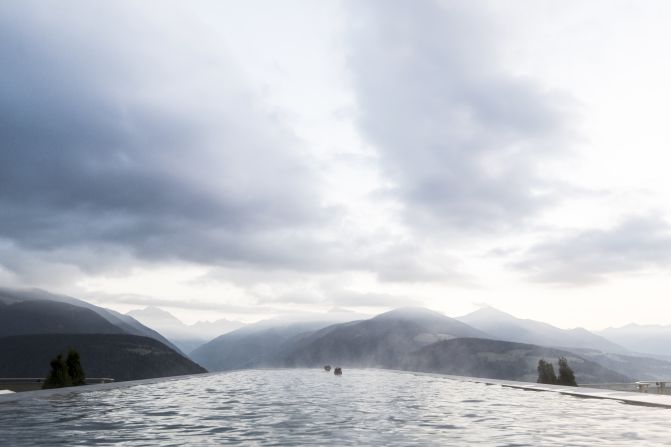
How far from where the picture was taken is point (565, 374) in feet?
148

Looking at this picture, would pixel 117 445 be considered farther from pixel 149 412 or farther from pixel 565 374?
pixel 565 374

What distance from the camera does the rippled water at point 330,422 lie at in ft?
43.7

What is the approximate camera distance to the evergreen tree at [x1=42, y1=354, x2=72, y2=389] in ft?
117

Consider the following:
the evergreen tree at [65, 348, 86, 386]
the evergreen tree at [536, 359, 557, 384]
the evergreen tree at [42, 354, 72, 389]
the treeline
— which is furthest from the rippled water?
the evergreen tree at [536, 359, 557, 384]

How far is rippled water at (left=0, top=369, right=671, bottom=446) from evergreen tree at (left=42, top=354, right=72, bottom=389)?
1160cm

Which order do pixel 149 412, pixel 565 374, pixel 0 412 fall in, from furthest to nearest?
pixel 565 374 → pixel 149 412 → pixel 0 412

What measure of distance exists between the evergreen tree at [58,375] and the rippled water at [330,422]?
1160 centimetres

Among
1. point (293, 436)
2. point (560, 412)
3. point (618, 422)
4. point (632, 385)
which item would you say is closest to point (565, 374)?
point (632, 385)

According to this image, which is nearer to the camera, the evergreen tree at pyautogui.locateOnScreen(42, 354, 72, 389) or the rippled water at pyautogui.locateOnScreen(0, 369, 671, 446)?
the rippled water at pyautogui.locateOnScreen(0, 369, 671, 446)

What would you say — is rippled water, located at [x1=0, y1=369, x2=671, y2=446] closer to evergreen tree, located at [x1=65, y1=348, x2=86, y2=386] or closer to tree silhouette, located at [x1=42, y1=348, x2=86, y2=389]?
tree silhouette, located at [x1=42, y1=348, x2=86, y2=389]

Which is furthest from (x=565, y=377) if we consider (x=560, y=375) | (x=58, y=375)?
(x=58, y=375)

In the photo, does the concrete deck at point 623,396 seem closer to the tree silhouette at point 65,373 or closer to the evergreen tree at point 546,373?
the evergreen tree at point 546,373

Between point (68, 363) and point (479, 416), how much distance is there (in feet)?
92.5

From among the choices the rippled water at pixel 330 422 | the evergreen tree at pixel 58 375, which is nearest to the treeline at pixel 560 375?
the rippled water at pixel 330 422
